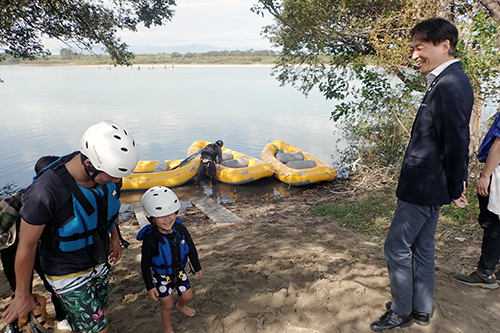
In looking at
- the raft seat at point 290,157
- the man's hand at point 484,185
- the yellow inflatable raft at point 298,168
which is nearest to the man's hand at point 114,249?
the man's hand at point 484,185

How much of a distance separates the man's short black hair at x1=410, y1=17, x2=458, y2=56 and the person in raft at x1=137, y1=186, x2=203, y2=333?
6.55 ft

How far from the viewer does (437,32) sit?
2033 mm

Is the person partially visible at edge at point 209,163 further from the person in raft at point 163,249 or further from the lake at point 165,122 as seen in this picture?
the person in raft at point 163,249

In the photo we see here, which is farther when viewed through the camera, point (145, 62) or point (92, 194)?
point (145, 62)

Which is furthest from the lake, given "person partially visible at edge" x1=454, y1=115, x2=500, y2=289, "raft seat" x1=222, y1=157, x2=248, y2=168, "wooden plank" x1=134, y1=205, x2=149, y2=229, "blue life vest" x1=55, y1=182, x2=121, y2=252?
"blue life vest" x1=55, y1=182, x2=121, y2=252

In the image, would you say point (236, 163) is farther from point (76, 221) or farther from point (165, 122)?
point (165, 122)

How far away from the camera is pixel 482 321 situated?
8.31ft

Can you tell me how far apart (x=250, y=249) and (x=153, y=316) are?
67.6 inches

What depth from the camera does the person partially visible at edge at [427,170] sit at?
204 centimetres

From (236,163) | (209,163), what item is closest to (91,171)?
(209,163)

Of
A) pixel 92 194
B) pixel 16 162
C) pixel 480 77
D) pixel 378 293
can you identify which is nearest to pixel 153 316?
pixel 92 194

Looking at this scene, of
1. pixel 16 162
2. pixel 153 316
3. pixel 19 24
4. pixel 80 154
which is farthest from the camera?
pixel 16 162

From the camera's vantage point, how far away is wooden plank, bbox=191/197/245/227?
7054mm

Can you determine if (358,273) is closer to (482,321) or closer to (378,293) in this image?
(378,293)
